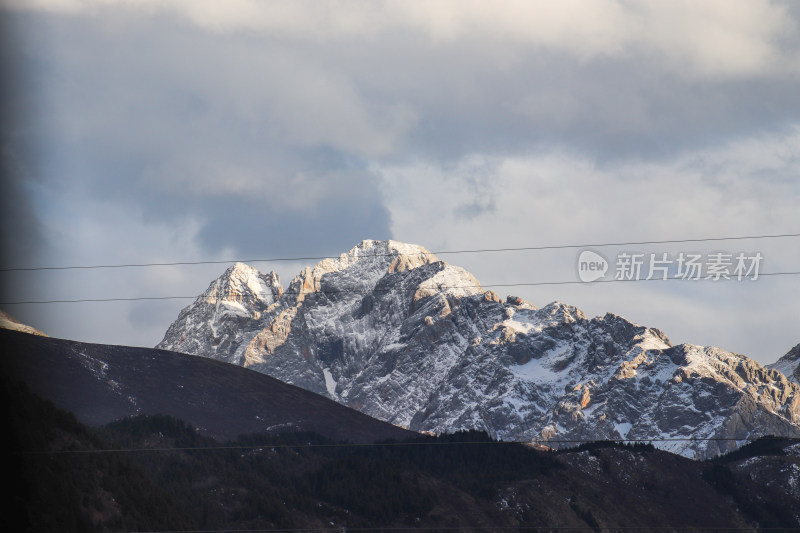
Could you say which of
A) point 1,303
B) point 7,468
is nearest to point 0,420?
point 7,468

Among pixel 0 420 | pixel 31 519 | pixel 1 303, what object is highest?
pixel 1 303

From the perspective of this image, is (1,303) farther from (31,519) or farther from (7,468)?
(31,519)

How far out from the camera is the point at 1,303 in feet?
453

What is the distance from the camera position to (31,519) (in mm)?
190875

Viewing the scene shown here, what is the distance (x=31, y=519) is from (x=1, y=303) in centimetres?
6750

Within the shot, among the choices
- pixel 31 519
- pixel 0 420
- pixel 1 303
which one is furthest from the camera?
pixel 31 519

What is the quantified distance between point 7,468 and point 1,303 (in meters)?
39.3

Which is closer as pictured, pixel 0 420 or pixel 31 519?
pixel 0 420

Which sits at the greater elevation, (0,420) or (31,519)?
(0,420)

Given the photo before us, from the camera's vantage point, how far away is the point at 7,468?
545 feet

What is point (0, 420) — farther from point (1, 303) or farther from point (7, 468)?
point (1, 303)

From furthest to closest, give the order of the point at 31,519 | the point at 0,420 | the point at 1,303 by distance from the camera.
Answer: the point at 31,519 → the point at 0,420 → the point at 1,303

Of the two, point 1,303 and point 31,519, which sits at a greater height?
point 1,303

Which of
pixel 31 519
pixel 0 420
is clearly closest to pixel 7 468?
pixel 0 420
